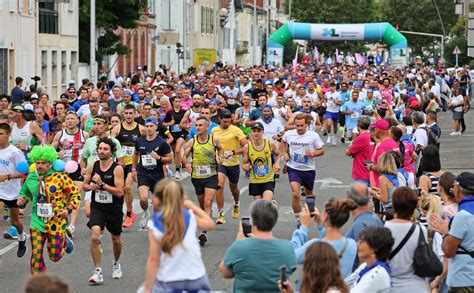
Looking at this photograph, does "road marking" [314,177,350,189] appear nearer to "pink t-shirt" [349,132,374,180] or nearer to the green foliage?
"pink t-shirt" [349,132,374,180]

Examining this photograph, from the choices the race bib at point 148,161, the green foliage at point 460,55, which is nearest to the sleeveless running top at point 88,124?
the race bib at point 148,161

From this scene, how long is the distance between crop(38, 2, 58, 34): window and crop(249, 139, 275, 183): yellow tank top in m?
29.5

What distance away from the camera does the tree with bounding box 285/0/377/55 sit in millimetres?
108812

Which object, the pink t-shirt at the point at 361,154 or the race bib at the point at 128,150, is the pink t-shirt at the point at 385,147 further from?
the race bib at the point at 128,150

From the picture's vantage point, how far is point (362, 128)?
1645 cm

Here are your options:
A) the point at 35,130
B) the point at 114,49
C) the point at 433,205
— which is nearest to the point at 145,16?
the point at 114,49

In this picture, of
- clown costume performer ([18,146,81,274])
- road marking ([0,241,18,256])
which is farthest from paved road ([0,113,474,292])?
clown costume performer ([18,146,81,274])

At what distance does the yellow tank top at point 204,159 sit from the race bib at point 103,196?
3.27m

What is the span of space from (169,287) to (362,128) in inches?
343

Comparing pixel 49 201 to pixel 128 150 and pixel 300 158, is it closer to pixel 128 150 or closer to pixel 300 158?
pixel 300 158

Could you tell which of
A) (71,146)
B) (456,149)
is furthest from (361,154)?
(456,149)

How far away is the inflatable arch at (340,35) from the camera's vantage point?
239 feet

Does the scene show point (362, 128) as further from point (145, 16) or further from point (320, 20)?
point (320, 20)

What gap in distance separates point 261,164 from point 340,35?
59.1 metres
